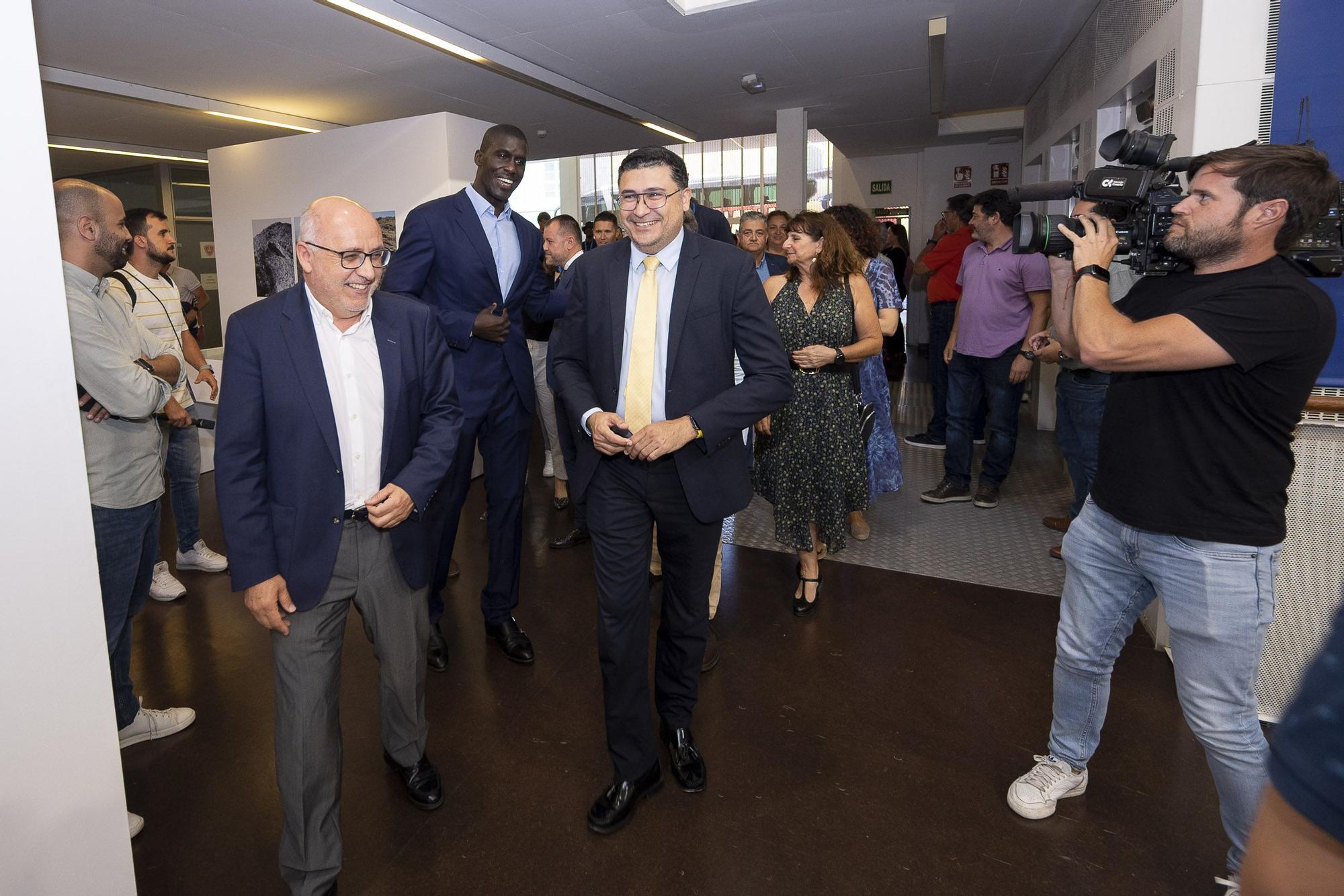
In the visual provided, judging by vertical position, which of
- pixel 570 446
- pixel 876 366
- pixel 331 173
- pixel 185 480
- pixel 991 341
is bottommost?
pixel 185 480

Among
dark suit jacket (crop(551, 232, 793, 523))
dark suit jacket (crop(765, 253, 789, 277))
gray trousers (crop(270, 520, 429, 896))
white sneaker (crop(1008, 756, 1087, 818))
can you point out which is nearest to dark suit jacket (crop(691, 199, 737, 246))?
dark suit jacket (crop(765, 253, 789, 277))

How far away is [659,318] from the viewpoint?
2.31 metres

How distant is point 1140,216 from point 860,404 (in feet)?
6.65

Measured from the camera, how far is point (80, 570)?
163 centimetres

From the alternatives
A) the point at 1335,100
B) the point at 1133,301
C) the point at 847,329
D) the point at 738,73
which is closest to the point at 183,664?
the point at 847,329

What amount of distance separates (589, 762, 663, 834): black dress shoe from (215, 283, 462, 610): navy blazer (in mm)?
1026

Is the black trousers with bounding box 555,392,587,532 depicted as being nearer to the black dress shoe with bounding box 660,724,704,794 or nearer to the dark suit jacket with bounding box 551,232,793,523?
the dark suit jacket with bounding box 551,232,793,523

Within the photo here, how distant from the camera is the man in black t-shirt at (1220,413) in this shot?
1820mm

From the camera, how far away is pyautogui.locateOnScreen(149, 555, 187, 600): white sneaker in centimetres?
407

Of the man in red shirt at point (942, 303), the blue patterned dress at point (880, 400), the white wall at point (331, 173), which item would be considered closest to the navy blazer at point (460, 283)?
the blue patterned dress at point (880, 400)

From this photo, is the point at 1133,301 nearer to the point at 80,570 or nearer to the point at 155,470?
the point at 80,570

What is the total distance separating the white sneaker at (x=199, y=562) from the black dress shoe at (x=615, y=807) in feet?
9.99

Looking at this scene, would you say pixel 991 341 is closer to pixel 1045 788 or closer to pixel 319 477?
pixel 1045 788

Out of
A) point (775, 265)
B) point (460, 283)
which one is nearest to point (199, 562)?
point (460, 283)
